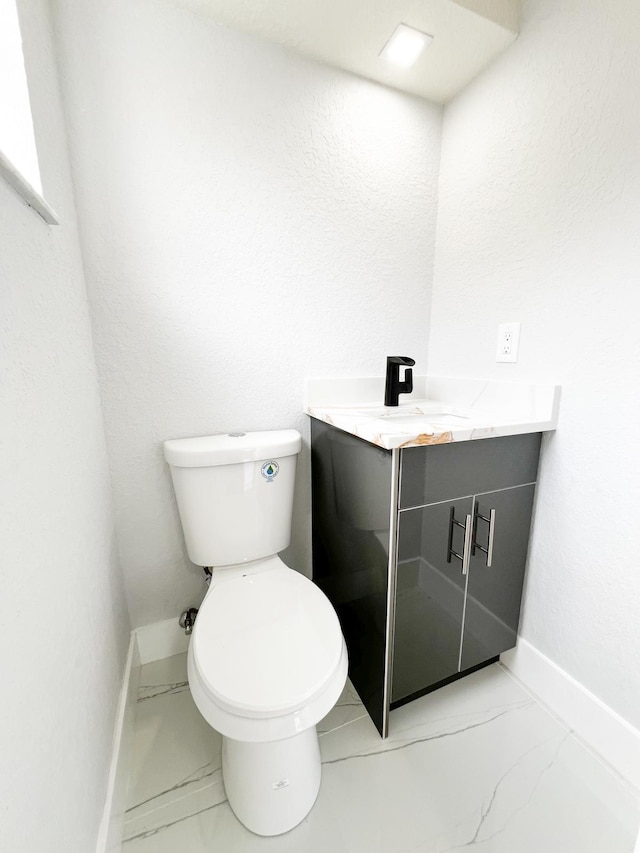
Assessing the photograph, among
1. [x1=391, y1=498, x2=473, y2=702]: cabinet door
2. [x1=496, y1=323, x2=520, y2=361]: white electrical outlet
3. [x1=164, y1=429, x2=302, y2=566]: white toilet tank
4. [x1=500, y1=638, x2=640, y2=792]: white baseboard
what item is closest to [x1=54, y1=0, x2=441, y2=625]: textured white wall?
[x1=164, y1=429, x2=302, y2=566]: white toilet tank

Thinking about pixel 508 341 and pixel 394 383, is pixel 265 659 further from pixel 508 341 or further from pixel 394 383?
pixel 508 341

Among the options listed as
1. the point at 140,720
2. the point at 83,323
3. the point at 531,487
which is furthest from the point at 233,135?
the point at 140,720

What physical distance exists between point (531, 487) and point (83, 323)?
4.44 ft

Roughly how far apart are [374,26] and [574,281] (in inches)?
36.1

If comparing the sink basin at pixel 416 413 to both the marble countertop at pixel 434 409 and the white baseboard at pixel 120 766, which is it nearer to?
the marble countertop at pixel 434 409

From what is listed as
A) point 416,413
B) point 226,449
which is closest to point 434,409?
point 416,413

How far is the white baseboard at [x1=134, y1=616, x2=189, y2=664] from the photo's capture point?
126 centimetres

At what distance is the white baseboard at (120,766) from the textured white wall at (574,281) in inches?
47.5

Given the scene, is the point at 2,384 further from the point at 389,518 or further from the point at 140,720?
the point at 140,720

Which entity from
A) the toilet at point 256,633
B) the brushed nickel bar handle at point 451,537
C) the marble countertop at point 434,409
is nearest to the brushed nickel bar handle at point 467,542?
the brushed nickel bar handle at point 451,537

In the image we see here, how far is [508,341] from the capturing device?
116cm

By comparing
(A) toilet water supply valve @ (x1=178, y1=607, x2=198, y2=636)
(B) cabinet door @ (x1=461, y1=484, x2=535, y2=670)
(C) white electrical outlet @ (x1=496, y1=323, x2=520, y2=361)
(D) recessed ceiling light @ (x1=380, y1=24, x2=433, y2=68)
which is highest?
(D) recessed ceiling light @ (x1=380, y1=24, x2=433, y2=68)

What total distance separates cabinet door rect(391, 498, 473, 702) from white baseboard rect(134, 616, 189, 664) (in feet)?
2.52

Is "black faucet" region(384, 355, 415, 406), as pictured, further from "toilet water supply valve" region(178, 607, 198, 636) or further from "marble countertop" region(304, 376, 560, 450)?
"toilet water supply valve" region(178, 607, 198, 636)
